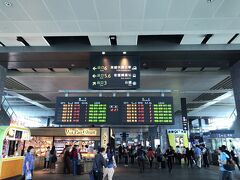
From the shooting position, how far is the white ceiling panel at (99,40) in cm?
569

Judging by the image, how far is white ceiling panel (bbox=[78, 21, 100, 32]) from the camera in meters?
4.88

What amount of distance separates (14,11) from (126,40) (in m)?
2.76

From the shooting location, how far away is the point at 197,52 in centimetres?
610

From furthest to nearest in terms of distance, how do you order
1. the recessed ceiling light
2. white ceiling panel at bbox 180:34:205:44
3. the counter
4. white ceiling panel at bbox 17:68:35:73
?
the counter < white ceiling panel at bbox 17:68:35:73 < white ceiling panel at bbox 180:34:205:44 < the recessed ceiling light

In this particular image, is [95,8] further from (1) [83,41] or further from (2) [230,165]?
(2) [230,165]

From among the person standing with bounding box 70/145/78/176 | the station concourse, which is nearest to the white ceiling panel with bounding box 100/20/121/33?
the station concourse

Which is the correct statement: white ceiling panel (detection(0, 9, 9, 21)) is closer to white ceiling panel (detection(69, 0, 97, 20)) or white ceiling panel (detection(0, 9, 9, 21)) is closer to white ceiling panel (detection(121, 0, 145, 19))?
white ceiling panel (detection(69, 0, 97, 20))

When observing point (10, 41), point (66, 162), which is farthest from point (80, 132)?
point (10, 41)

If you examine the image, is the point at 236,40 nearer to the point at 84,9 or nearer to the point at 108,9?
the point at 108,9

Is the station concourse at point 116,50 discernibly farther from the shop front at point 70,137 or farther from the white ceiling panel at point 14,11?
the shop front at point 70,137

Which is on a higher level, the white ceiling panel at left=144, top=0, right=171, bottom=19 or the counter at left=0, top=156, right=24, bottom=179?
the white ceiling panel at left=144, top=0, right=171, bottom=19

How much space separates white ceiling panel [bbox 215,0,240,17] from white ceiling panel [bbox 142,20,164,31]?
120 centimetres

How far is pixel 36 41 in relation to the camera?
19.3 ft

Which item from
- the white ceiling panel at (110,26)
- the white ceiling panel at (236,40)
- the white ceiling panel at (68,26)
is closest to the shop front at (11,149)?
the white ceiling panel at (68,26)
